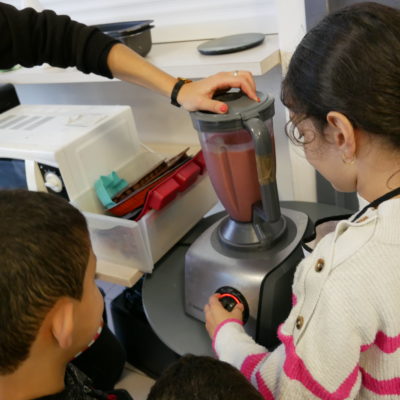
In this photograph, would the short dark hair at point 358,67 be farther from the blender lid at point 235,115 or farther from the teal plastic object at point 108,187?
the teal plastic object at point 108,187

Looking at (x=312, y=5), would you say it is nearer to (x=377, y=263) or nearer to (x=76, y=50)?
(x=76, y=50)

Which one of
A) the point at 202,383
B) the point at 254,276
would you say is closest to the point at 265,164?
the point at 254,276

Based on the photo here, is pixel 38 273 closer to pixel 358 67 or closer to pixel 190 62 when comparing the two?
pixel 358 67

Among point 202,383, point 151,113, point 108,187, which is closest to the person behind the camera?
point 202,383

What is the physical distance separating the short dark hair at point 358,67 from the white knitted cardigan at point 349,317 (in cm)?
11

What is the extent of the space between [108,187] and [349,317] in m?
0.67

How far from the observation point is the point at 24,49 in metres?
1.07

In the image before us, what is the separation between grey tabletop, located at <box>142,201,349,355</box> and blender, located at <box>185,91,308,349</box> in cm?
3

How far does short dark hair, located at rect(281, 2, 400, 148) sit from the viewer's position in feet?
1.85

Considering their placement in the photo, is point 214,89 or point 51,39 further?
point 51,39

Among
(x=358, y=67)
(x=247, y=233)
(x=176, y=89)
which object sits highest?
(x=358, y=67)

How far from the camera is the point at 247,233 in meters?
0.92

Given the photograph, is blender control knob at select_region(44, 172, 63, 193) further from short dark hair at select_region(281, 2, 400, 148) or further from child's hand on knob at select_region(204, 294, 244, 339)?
short dark hair at select_region(281, 2, 400, 148)

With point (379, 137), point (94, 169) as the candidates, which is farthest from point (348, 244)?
point (94, 169)
